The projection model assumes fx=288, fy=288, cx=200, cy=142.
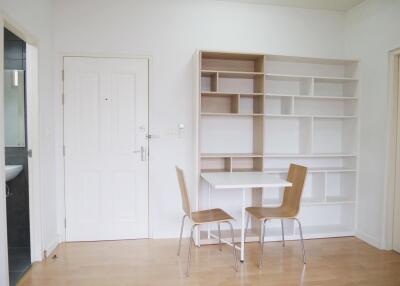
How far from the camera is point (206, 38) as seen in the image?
11.1ft

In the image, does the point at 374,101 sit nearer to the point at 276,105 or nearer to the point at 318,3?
the point at 276,105

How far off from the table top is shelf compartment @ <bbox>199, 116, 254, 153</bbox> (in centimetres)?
39

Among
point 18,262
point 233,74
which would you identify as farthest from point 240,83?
point 18,262

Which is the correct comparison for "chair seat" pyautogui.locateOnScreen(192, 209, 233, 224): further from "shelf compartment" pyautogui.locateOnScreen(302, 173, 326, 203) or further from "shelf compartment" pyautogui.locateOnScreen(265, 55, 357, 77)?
"shelf compartment" pyautogui.locateOnScreen(265, 55, 357, 77)

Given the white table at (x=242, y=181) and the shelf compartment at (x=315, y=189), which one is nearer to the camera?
the white table at (x=242, y=181)

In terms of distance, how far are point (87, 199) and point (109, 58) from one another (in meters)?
1.60

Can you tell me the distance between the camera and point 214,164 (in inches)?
134

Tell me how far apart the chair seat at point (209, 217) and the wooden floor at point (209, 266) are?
43 centimetres

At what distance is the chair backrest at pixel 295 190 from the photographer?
9.21 ft

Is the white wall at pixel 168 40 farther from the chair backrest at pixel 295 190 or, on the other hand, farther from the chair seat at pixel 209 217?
the chair backrest at pixel 295 190

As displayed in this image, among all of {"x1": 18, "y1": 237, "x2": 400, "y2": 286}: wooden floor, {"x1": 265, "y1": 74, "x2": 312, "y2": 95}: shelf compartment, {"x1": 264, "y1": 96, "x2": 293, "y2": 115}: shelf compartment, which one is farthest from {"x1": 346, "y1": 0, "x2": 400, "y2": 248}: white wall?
{"x1": 264, "y1": 96, "x2": 293, "y2": 115}: shelf compartment

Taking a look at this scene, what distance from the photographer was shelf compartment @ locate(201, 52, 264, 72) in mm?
3246

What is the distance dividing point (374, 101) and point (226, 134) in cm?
170

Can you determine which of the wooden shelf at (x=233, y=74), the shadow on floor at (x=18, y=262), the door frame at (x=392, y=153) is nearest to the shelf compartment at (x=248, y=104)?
the wooden shelf at (x=233, y=74)
